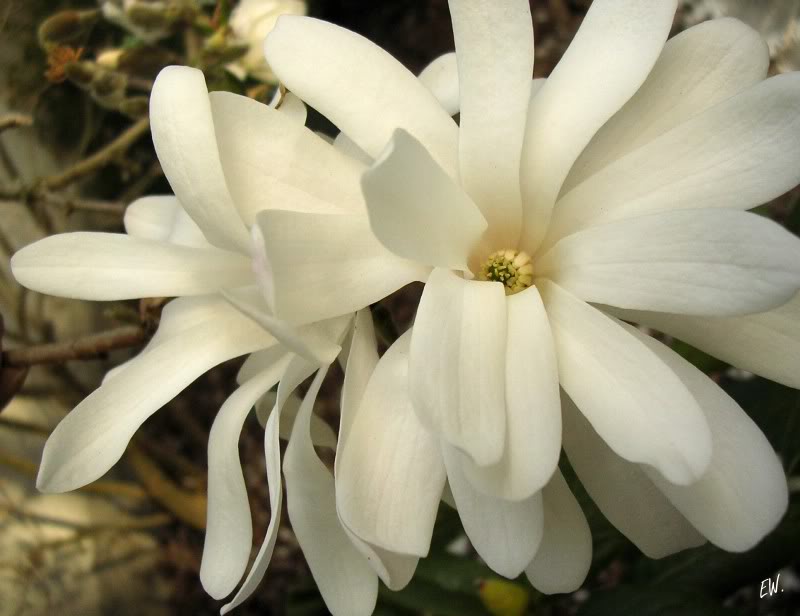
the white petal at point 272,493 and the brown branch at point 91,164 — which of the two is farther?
the brown branch at point 91,164

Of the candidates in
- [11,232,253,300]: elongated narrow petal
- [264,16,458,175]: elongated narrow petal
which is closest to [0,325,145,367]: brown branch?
[11,232,253,300]: elongated narrow petal

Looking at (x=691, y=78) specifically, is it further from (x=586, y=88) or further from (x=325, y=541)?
(x=325, y=541)

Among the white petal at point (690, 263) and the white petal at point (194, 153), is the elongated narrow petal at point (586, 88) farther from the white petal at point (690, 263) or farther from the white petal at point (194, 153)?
the white petal at point (194, 153)

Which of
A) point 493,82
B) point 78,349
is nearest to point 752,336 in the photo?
point 493,82

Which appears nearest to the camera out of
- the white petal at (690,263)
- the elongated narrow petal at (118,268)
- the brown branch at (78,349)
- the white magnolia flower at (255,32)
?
the white petal at (690,263)

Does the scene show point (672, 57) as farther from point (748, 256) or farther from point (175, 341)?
point (175, 341)

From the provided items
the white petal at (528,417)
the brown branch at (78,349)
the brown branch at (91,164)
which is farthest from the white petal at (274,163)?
the brown branch at (91,164)

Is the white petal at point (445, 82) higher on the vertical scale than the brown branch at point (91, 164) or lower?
higher
